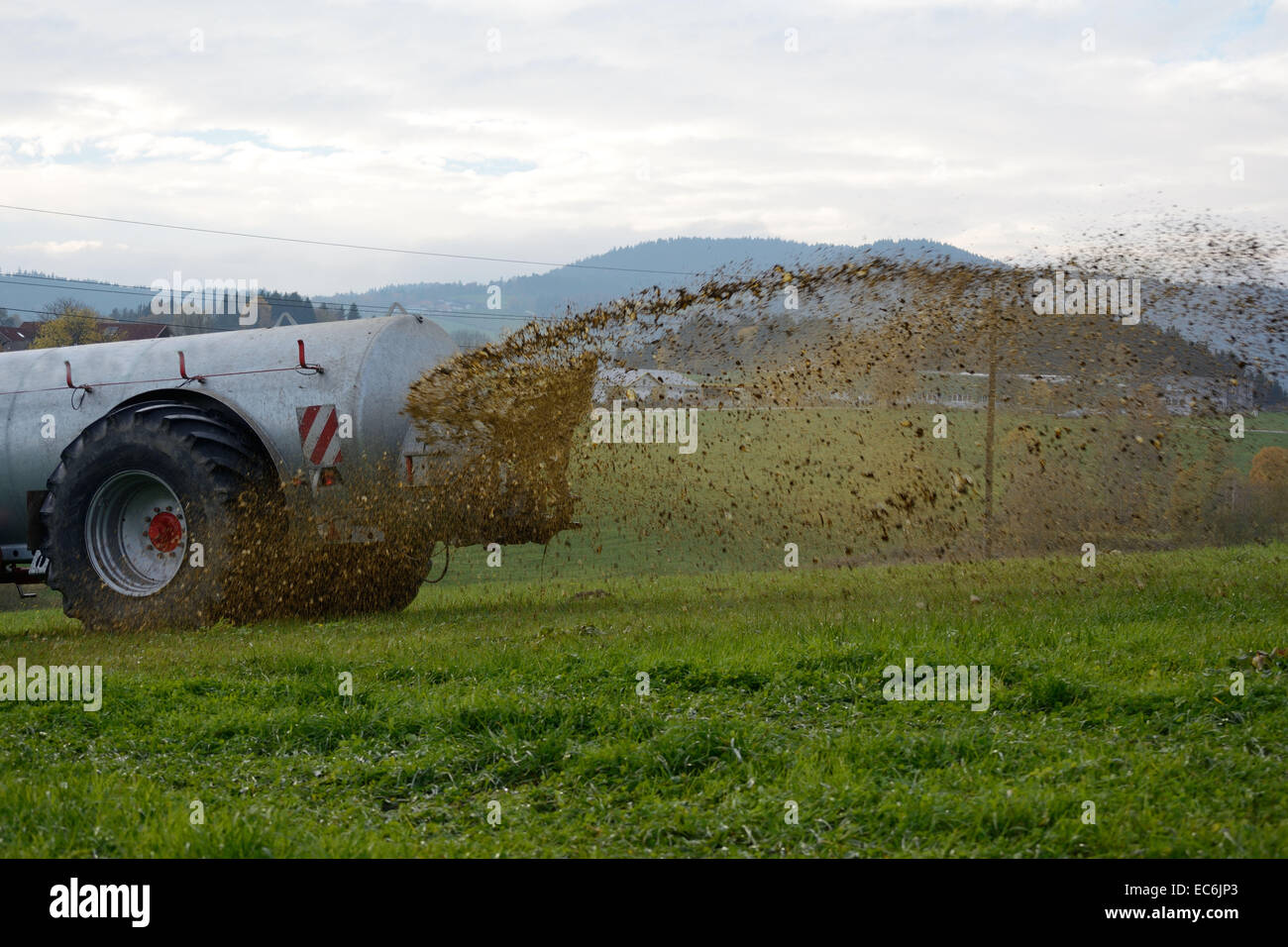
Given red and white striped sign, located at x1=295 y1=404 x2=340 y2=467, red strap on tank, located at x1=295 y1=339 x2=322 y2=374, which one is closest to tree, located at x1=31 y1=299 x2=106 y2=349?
red strap on tank, located at x1=295 y1=339 x2=322 y2=374

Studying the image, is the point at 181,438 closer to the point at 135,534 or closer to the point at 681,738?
the point at 135,534

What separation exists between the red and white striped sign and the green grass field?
5.85 ft

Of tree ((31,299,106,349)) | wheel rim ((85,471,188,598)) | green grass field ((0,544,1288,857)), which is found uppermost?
tree ((31,299,106,349))

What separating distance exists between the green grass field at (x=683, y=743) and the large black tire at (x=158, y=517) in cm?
120
